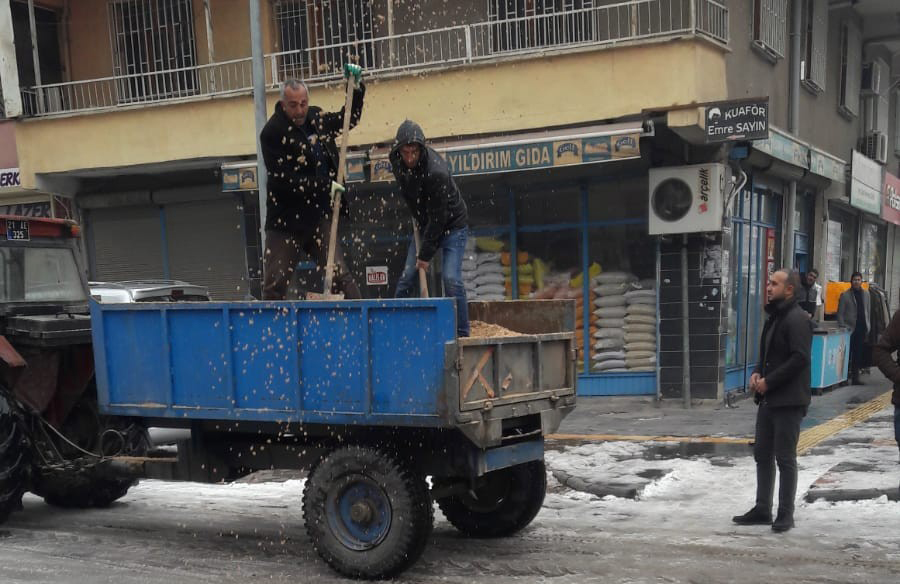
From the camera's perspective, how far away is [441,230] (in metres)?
6.29

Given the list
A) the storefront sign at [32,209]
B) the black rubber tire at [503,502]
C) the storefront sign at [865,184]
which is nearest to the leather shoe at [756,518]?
the black rubber tire at [503,502]

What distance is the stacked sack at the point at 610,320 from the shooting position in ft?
42.9

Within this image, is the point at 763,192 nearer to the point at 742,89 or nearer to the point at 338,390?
the point at 742,89

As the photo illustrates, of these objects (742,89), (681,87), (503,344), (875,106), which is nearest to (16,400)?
(503,344)

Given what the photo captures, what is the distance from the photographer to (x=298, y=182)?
256 inches

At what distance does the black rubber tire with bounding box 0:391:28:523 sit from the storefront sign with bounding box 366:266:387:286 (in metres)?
8.47

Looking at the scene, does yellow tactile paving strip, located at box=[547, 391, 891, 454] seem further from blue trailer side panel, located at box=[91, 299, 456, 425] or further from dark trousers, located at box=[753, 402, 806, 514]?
blue trailer side panel, located at box=[91, 299, 456, 425]

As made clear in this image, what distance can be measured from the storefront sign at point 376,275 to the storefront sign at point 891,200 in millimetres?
11905

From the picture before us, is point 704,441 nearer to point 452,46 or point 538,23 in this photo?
point 538,23

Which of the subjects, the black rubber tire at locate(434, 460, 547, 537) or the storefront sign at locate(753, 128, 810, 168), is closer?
the black rubber tire at locate(434, 460, 547, 537)

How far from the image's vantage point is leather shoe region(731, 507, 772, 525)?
21.2ft

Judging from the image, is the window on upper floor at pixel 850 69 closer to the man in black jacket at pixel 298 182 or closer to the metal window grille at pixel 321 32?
the metal window grille at pixel 321 32

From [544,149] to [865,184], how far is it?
32.4 feet

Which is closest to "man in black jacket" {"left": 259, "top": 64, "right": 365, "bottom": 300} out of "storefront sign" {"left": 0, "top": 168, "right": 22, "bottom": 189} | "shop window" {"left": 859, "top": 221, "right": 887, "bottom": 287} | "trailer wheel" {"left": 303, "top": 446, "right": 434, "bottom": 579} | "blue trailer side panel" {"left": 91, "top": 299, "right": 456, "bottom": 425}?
"blue trailer side panel" {"left": 91, "top": 299, "right": 456, "bottom": 425}
